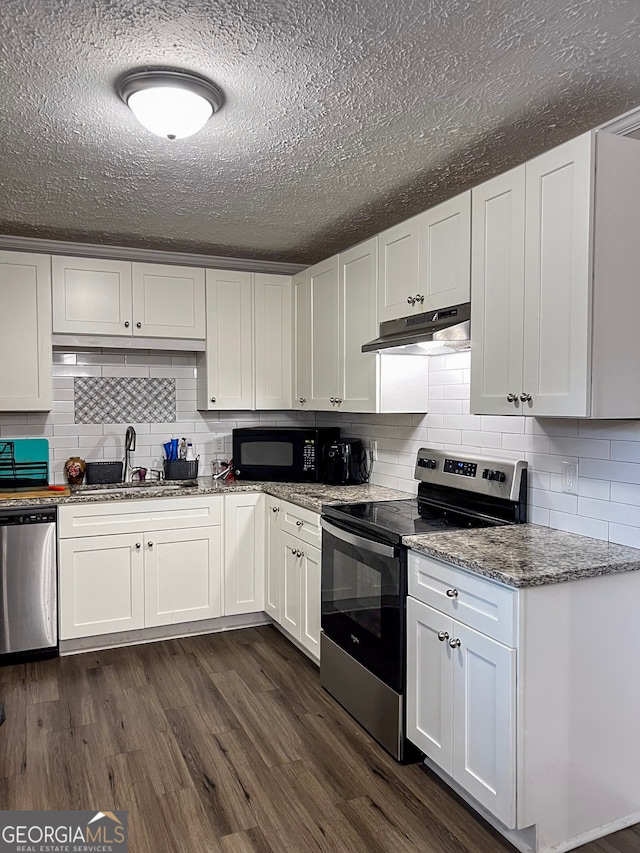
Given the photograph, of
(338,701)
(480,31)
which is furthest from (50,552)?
(480,31)

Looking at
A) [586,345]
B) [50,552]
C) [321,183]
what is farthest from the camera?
[50,552]

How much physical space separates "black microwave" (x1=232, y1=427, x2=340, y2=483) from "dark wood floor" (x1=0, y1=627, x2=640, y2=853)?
113 cm

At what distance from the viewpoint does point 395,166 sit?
2.75 m

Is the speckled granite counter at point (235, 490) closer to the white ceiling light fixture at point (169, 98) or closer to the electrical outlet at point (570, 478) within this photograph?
the electrical outlet at point (570, 478)

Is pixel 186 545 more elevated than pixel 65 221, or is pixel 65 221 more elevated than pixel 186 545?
pixel 65 221

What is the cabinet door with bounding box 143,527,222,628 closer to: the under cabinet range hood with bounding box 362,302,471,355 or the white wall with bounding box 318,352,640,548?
the white wall with bounding box 318,352,640,548

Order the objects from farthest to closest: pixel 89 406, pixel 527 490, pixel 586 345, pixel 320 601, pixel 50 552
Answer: pixel 89 406
pixel 50 552
pixel 320 601
pixel 527 490
pixel 586 345

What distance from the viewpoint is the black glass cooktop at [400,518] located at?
2625mm

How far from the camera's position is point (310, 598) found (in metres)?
3.29

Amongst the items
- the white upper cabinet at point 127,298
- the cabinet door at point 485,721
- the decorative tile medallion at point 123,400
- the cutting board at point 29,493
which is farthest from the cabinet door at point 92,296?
the cabinet door at point 485,721

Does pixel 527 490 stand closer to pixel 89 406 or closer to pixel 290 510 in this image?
pixel 290 510

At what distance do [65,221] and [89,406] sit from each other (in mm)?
1155

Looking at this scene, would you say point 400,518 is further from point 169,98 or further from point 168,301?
point 168,301

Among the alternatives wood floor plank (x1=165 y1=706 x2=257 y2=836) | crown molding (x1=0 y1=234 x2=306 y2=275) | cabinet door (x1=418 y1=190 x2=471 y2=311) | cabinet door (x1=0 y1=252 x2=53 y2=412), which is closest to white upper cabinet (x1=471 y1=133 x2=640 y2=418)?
cabinet door (x1=418 y1=190 x2=471 y2=311)
